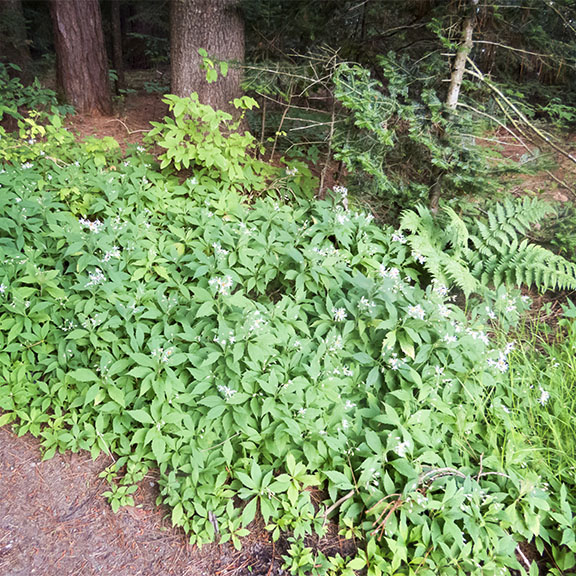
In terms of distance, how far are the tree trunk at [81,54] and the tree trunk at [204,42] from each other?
6.44 feet

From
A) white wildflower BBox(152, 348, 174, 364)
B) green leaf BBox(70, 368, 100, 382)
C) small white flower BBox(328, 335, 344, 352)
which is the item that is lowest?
green leaf BBox(70, 368, 100, 382)

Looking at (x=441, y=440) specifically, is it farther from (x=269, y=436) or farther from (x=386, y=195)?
(x=386, y=195)

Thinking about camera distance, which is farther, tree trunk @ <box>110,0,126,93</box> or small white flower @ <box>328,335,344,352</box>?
tree trunk @ <box>110,0,126,93</box>

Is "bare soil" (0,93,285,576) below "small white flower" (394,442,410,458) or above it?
below

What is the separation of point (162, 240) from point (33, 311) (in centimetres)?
104

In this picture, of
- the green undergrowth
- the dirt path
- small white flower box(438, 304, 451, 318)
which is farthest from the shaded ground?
small white flower box(438, 304, 451, 318)

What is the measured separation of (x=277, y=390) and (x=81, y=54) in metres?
5.87

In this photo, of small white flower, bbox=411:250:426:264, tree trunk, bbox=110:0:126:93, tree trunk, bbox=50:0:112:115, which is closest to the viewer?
small white flower, bbox=411:250:426:264

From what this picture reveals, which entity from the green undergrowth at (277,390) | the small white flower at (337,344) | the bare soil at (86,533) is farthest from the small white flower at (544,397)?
the bare soil at (86,533)

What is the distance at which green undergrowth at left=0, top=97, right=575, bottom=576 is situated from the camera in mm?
2254

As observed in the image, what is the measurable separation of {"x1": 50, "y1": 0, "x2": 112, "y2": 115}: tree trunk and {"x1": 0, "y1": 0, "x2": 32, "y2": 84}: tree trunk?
126 centimetres

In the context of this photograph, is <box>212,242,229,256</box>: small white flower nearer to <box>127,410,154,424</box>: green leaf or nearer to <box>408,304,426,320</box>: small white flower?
<box>127,410,154,424</box>: green leaf

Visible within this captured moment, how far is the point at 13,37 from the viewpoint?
6465 mm

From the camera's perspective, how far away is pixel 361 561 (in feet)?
6.97
